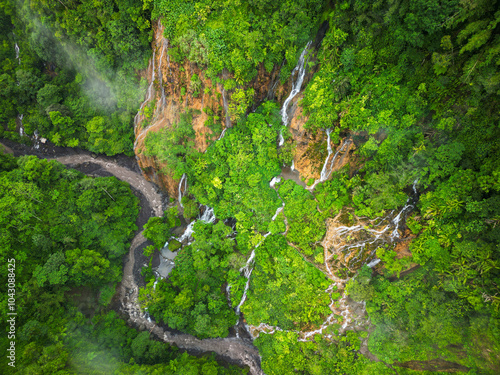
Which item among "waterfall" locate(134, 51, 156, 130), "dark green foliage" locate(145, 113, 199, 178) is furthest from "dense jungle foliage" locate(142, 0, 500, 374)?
"waterfall" locate(134, 51, 156, 130)

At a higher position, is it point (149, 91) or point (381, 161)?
point (149, 91)

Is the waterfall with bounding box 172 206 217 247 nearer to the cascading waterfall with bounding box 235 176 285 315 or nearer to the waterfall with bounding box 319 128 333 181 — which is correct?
the cascading waterfall with bounding box 235 176 285 315

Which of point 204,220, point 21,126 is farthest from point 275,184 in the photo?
point 21,126

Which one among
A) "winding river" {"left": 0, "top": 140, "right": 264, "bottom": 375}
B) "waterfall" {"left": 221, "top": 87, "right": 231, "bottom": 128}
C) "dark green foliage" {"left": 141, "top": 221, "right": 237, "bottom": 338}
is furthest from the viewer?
"winding river" {"left": 0, "top": 140, "right": 264, "bottom": 375}

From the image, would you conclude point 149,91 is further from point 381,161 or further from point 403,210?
point 403,210

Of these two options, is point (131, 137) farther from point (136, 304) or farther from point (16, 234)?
point (136, 304)

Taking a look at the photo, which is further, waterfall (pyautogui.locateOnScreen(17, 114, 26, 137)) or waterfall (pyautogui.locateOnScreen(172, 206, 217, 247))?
waterfall (pyautogui.locateOnScreen(17, 114, 26, 137))

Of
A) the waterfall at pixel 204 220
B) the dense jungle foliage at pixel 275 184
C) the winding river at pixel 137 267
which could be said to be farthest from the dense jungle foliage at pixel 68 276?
the waterfall at pixel 204 220

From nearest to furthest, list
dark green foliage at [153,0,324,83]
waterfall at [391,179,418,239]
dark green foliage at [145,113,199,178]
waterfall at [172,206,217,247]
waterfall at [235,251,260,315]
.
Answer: waterfall at [391,179,418,239] → dark green foliage at [153,0,324,83] → waterfall at [235,251,260,315] → dark green foliage at [145,113,199,178] → waterfall at [172,206,217,247]
